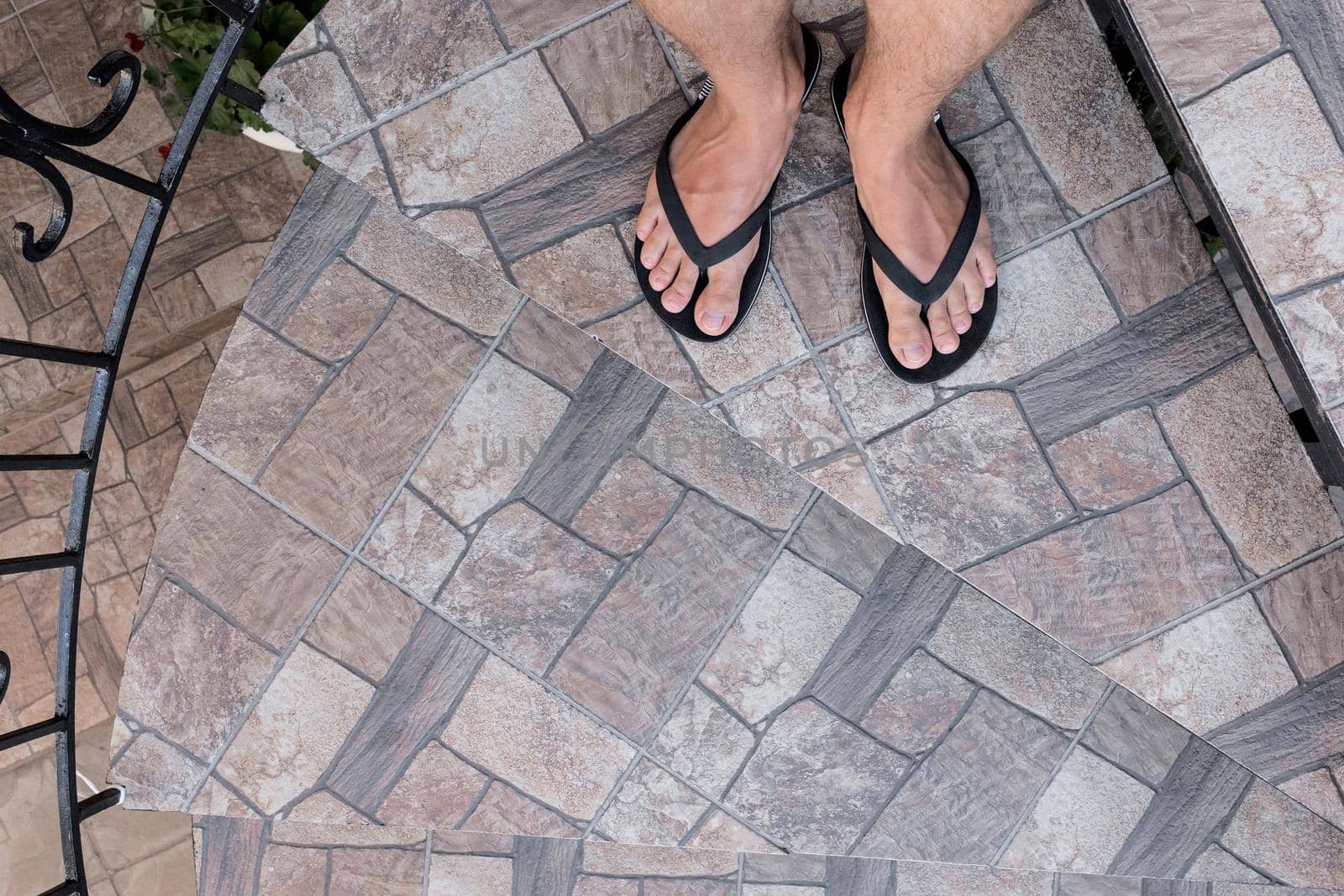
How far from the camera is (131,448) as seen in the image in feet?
10.4

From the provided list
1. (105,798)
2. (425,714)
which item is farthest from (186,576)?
(425,714)

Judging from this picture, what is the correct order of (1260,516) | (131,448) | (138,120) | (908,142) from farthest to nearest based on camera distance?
(131,448) → (138,120) → (1260,516) → (908,142)

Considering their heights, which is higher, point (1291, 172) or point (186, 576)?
point (186, 576)

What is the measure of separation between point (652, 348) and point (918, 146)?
2.37 feet

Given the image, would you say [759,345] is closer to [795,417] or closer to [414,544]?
[795,417]

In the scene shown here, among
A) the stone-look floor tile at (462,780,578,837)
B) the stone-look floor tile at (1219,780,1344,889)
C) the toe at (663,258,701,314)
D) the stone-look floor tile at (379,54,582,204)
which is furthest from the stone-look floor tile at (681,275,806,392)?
the stone-look floor tile at (1219,780,1344,889)

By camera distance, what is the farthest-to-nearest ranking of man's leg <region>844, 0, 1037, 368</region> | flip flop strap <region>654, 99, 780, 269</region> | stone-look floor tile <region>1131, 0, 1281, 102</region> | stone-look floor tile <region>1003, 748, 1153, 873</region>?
1. stone-look floor tile <region>1003, 748, 1153, 873</region>
2. flip flop strap <region>654, 99, 780, 269</region>
3. stone-look floor tile <region>1131, 0, 1281, 102</region>
4. man's leg <region>844, 0, 1037, 368</region>

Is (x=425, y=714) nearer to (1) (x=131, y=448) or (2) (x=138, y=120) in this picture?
(1) (x=131, y=448)

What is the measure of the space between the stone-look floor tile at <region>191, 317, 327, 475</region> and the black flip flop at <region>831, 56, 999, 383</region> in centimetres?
141

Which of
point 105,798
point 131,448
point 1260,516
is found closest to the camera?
point 1260,516

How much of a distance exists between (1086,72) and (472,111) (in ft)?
4.69

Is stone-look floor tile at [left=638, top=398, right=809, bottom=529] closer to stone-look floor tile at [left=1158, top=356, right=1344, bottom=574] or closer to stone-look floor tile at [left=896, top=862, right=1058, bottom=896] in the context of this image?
stone-look floor tile at [left=1158, top=356, right=1344, bottom=574]

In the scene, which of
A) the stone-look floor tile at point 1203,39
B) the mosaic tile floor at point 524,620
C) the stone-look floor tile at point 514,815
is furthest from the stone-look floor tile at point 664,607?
the stone-look floor tile at point 1203,39

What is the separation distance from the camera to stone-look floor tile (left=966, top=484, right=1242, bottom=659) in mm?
2004
